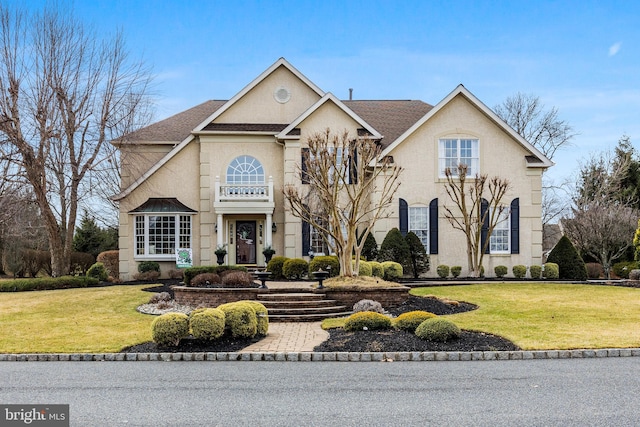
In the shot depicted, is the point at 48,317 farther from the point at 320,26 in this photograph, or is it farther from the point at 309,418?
the point at 309,418

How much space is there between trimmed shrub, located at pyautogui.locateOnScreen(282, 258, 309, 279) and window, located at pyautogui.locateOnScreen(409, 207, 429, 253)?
6.29m

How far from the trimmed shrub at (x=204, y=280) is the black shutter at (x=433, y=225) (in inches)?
417

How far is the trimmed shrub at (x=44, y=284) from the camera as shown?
74.3 ft

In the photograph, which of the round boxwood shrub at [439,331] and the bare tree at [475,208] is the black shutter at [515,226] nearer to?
the bare tree at [475,208]

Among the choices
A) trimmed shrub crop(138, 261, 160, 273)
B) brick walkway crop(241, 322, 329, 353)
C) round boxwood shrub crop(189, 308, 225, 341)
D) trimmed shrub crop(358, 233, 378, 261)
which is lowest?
brick walkway crop(241, 322, 329, 353)

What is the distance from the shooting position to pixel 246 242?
90.0 feet

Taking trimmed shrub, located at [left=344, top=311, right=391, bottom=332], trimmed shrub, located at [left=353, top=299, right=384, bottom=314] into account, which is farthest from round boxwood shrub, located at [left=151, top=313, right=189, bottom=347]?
trimmed shrub, located at [left=353, top=299, right=384, bottom=314]

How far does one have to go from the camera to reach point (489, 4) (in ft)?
49.0

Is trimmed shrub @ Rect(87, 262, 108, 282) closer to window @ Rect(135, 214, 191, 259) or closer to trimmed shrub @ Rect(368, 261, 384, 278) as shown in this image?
window @ Rect(135, 214, 191, 259)

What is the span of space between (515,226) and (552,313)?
428 inches

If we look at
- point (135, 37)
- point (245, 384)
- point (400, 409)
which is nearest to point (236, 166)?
point (135, 37)

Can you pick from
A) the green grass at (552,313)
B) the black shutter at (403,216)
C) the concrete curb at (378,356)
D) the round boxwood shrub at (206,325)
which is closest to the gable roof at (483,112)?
the black shutter at (403,216)

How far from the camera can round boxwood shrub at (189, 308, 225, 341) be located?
39.2ft

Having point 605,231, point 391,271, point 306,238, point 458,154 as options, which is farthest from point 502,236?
point 605,231
